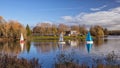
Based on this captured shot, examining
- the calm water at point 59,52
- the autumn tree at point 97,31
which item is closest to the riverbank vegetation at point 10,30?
the calm water at point 59,52

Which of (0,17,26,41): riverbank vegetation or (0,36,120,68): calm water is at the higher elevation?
(0,17,26,41): riverbank vegetation

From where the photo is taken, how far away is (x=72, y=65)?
64.7ft

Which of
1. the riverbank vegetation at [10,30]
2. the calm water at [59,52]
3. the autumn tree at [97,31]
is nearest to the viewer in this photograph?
the calm water at [59,52]

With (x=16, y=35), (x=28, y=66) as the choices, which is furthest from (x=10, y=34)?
(x=28, y=66)

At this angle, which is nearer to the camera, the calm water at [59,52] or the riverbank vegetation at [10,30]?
the calm water at [59,52]

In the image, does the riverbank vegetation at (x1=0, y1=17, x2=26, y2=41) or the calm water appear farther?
the riverbank vegetation at (x1=0, y1=17, x2=26, y2=41)

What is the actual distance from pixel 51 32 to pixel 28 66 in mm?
146839

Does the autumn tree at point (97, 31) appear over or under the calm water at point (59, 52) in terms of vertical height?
over

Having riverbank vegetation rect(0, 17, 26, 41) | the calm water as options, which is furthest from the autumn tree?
the calm water

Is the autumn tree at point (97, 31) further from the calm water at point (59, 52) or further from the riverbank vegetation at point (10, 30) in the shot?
the calm water at point (59, 52)

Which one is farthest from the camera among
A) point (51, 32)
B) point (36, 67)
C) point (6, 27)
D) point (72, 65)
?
point (51, 32)

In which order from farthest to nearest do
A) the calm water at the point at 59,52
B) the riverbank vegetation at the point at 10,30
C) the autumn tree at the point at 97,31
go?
the autumn tree at the point at 97,31
the riverbank vegetation at the point at 10,30
the calm water at the point at 59,52

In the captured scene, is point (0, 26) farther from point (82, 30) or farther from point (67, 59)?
point (82, 30)

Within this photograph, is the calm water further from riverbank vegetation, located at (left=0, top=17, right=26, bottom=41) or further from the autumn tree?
the autumn tree
